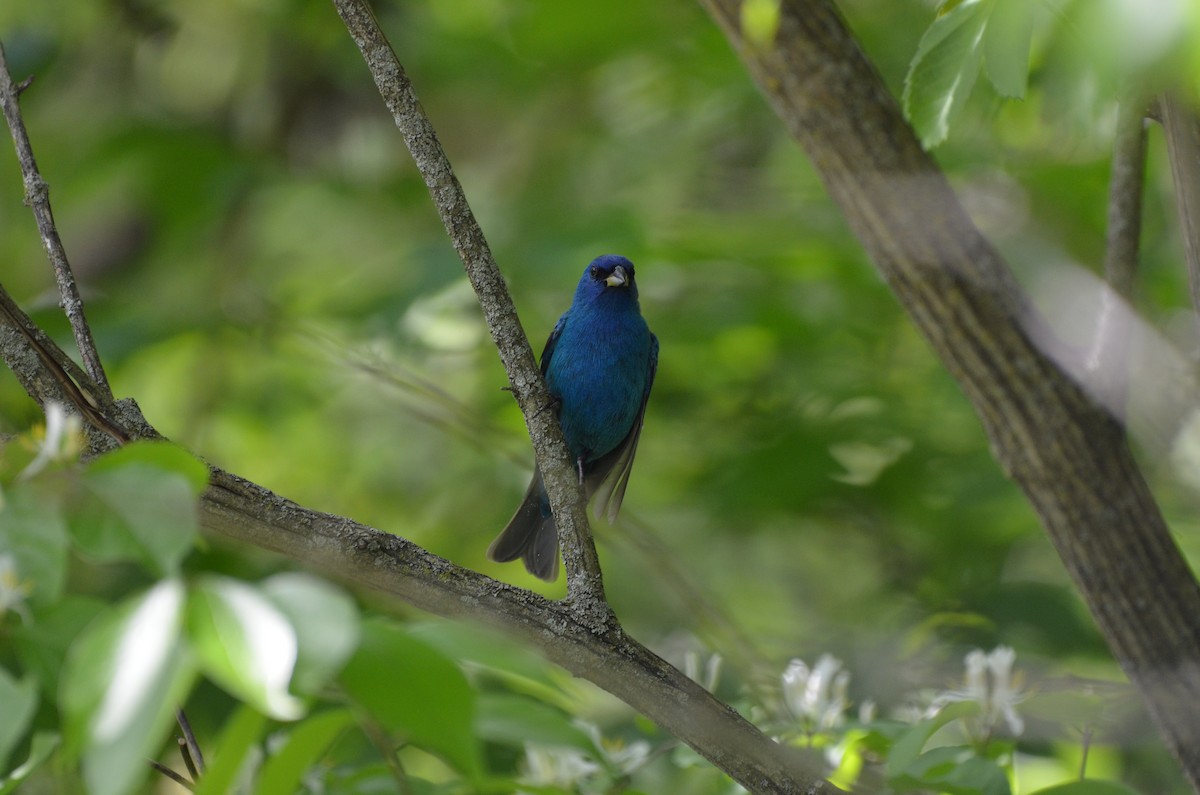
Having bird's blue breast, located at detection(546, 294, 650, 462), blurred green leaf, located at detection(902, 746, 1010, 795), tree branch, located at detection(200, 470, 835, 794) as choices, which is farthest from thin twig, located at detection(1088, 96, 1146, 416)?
A: bird's blue breast, located at detection(546, 294, 650, 462)

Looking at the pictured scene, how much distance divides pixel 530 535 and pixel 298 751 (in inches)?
136

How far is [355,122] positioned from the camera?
7.14 meters

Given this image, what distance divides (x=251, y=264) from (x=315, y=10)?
1.59 metres

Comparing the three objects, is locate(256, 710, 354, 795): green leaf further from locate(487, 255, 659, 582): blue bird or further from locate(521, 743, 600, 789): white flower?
locate(487, 255, 659, 582): blue bird

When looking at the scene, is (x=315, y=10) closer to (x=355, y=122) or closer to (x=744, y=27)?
(x=355, y=122)

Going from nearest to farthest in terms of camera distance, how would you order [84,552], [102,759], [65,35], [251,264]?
[102,759] → [84,552] → [65,35] → [251,264]

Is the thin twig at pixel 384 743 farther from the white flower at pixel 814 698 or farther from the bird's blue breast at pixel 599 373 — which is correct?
the bird's blue breast at pixel 599 373

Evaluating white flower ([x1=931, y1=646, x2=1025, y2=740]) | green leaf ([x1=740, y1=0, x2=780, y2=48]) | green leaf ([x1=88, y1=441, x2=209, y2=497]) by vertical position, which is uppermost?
green leaf ([x1=740, y1=0, x2=780, y2=48])

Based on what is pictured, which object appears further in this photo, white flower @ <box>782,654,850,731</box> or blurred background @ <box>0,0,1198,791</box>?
blurred background @ <box>0,0,1198,791</box>

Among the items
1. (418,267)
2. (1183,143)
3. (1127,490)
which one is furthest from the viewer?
(418,267)

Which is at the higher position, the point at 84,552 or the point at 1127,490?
the point at 1127,490

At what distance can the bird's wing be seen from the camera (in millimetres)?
4602

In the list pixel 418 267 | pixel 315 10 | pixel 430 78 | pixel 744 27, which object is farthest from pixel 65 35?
pixel 744 27

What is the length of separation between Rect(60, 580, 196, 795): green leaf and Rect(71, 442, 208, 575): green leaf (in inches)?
3.5
